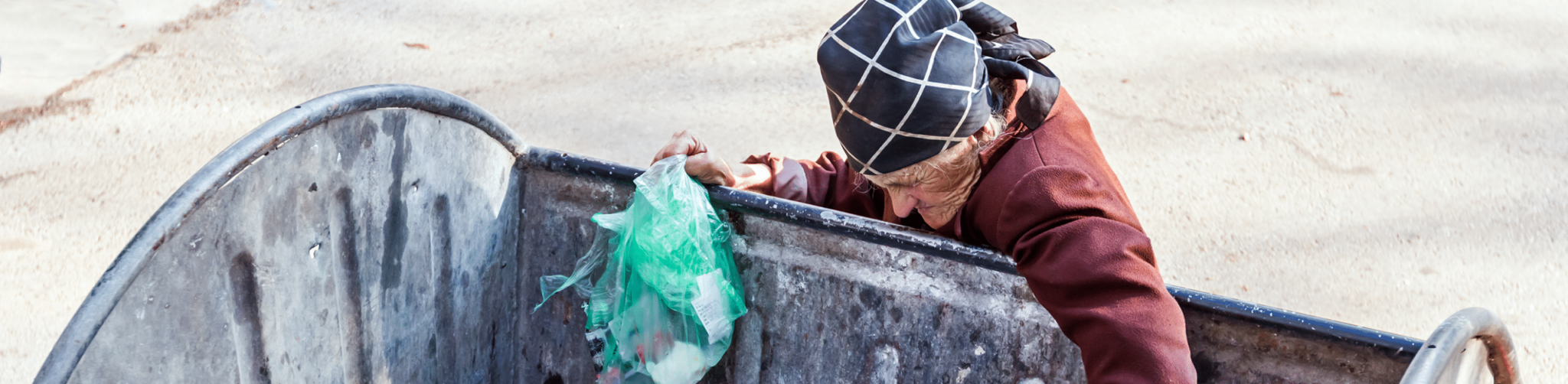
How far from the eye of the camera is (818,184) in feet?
6.54

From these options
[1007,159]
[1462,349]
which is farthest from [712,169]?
[1462,349]

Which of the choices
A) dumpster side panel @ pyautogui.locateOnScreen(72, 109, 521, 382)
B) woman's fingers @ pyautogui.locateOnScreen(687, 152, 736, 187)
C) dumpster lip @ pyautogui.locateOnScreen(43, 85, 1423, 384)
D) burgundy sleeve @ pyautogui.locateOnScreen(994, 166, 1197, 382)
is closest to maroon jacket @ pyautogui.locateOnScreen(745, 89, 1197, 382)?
burgundy sleeve @ pyautogui.locateOnScreen(994, 166, 1197, 382)

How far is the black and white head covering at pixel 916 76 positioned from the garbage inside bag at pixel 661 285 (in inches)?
16.6

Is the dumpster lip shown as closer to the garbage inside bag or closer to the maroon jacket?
the garbage inside bag

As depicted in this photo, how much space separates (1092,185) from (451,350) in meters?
1.27

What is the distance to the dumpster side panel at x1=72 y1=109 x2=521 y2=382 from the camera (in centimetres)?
128

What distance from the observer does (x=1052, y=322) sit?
1.56 m

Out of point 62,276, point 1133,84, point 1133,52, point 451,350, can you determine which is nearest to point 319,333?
point 451,350

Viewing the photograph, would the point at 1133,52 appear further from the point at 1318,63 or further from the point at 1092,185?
the point at 1092,185

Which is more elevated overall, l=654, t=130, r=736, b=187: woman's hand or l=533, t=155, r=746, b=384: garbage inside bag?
l=654, t=130, r=736, b=187: woman's hand

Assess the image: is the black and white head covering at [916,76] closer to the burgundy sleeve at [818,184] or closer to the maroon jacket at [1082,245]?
the maroon jacket at [1082,245]

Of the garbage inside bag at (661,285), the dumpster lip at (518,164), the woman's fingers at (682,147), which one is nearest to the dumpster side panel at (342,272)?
the dumpster lip at (518,164)

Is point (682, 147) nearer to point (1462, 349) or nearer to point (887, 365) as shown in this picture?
point (887, 365)

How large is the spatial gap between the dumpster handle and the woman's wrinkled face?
1.94 feet
